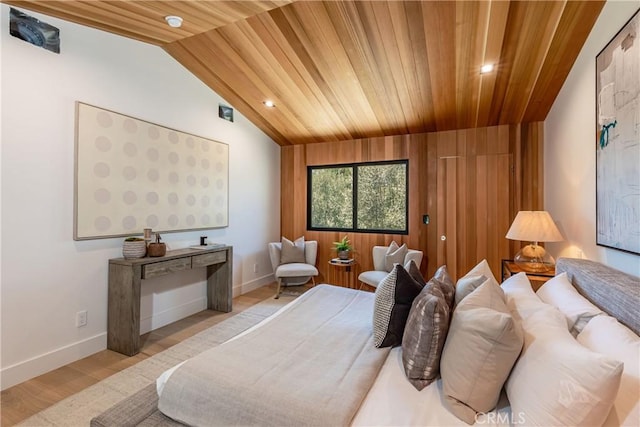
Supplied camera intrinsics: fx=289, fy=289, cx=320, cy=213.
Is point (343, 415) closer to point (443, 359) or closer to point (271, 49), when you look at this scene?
point (443, 359)

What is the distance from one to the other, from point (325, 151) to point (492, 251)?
281 centimetres

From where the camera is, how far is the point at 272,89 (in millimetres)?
3449

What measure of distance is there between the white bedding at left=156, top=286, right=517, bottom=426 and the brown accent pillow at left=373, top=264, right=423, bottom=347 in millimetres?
237

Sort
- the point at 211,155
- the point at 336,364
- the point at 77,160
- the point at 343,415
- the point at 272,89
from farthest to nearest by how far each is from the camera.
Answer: the point at 211,155 < the point at 272,89 < the point at 77,160 < the point at 336,364 < the point at 343,415

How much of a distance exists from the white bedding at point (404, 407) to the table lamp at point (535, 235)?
189cm

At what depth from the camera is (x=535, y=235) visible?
2.53 m

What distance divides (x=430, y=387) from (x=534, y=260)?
7.53 ft

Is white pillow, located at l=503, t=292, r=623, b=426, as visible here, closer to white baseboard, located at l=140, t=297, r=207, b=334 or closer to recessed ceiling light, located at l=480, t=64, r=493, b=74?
recessed ceiling light, located at l=480, t=64, r=493, b=74

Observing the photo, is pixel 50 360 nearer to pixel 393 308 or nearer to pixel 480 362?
pixel 393 308

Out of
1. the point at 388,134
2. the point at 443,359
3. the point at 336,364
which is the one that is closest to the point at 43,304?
the point at 336,364

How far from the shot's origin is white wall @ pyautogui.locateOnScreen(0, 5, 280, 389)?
2084mm

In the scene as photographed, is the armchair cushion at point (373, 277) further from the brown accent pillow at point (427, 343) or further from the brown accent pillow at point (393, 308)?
the brown accent pillow at point (427, 343)

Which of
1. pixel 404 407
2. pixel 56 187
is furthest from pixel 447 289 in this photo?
pixel 56 187

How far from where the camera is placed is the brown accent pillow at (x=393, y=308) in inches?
60.9
